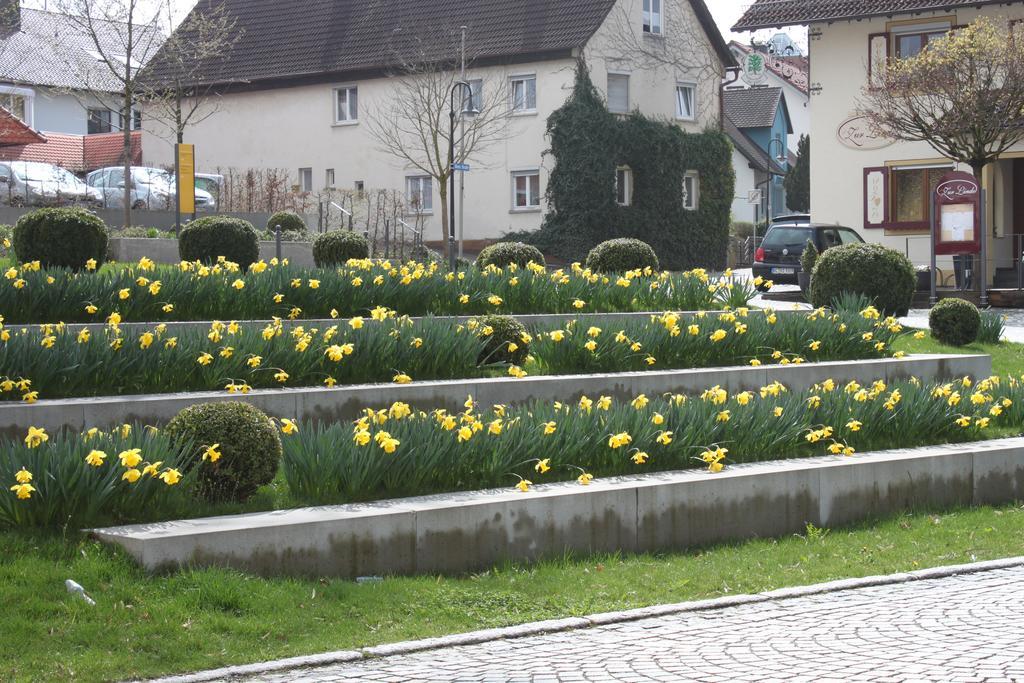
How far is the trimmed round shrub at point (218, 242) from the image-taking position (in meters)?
20.1

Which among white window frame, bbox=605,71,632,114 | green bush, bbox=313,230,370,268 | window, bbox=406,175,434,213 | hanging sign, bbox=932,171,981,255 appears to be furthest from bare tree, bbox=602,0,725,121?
green bush, bbox=313,230,370,268

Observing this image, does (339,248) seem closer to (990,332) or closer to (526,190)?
(990,332)

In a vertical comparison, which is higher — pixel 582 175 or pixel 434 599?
pixel 582 175

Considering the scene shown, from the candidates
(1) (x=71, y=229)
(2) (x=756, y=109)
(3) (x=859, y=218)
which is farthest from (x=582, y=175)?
(2) (x=756, y=109)

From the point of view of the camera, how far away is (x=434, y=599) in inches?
316

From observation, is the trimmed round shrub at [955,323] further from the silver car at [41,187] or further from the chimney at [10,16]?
the chimney at [10,16]

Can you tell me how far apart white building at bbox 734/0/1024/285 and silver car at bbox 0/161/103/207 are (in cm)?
1825

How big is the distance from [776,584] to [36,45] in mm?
57113

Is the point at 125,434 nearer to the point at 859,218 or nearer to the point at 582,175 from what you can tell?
the point at 859,218

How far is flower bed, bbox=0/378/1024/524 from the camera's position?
8016 mm

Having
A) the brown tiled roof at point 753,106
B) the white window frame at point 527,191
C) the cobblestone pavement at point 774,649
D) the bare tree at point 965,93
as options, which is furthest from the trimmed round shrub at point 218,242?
the brown tiled roof at point 753,106

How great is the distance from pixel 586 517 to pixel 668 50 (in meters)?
40.7

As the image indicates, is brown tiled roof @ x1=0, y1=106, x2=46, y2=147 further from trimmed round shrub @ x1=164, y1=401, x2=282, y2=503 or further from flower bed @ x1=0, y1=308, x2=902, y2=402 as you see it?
trimmed round shrub @ x1=164, y1=401, x2=282, y2=503

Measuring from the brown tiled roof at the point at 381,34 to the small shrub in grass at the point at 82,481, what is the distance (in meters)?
37.4
